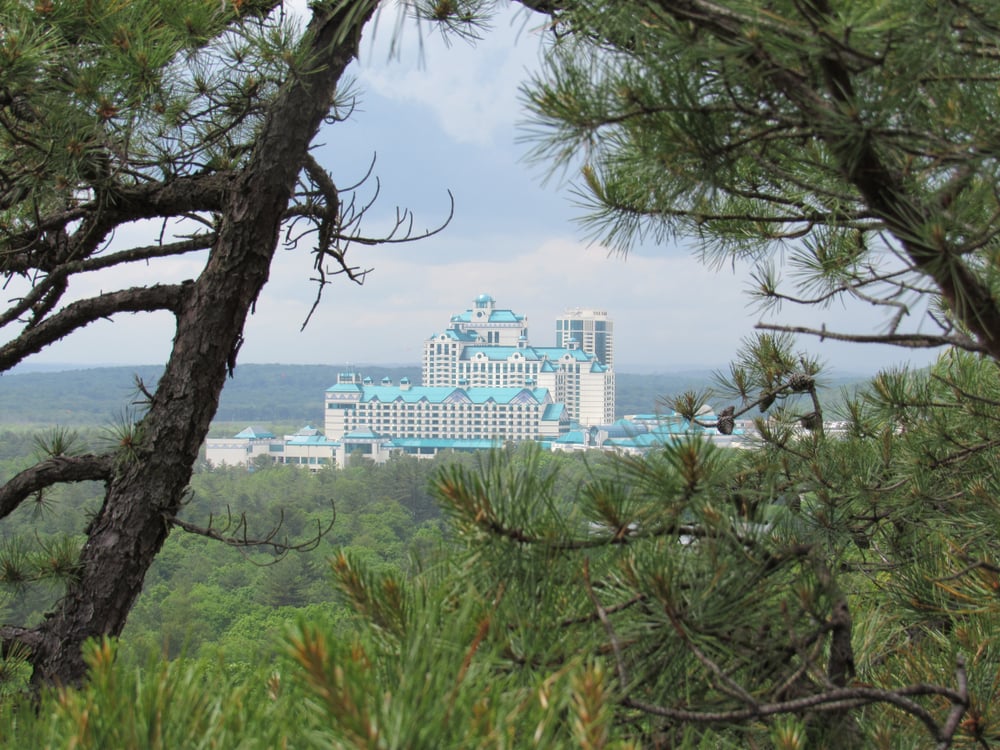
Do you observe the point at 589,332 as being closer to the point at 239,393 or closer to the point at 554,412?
the point at 554,412

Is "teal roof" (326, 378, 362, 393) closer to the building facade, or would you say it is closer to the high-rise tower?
the building facade

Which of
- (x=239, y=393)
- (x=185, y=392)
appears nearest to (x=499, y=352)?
(x=239, y=393)

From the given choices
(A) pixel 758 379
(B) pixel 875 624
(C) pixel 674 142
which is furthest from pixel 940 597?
(A) pixel 758 379

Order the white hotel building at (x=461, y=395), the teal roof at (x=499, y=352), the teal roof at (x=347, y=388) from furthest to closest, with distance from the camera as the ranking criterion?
the teal roof at (x=499, y=352) < the teal roof at (x=347, y=388) < the white hotel building at (x=461, y=395)

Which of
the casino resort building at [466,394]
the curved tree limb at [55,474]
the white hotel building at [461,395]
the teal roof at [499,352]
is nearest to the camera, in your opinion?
the curved tree limb at [55,474]

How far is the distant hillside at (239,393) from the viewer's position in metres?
16.2

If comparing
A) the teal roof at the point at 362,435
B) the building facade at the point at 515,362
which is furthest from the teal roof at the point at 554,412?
the teal roof at the point at 362,435

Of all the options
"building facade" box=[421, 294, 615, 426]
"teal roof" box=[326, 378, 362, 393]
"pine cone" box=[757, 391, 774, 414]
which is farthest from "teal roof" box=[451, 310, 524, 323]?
"pine cone" box=[757, 391, 774, 414]

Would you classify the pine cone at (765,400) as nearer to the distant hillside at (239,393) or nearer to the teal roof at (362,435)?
the distant hillside at (239,393)

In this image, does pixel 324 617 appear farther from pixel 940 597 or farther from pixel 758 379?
pixel 758 379

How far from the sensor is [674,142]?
Answer: 758mm

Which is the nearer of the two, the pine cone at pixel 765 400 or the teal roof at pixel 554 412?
the pine cone at pixel 765 400

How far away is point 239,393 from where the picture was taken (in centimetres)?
3303

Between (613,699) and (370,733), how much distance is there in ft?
0.68
